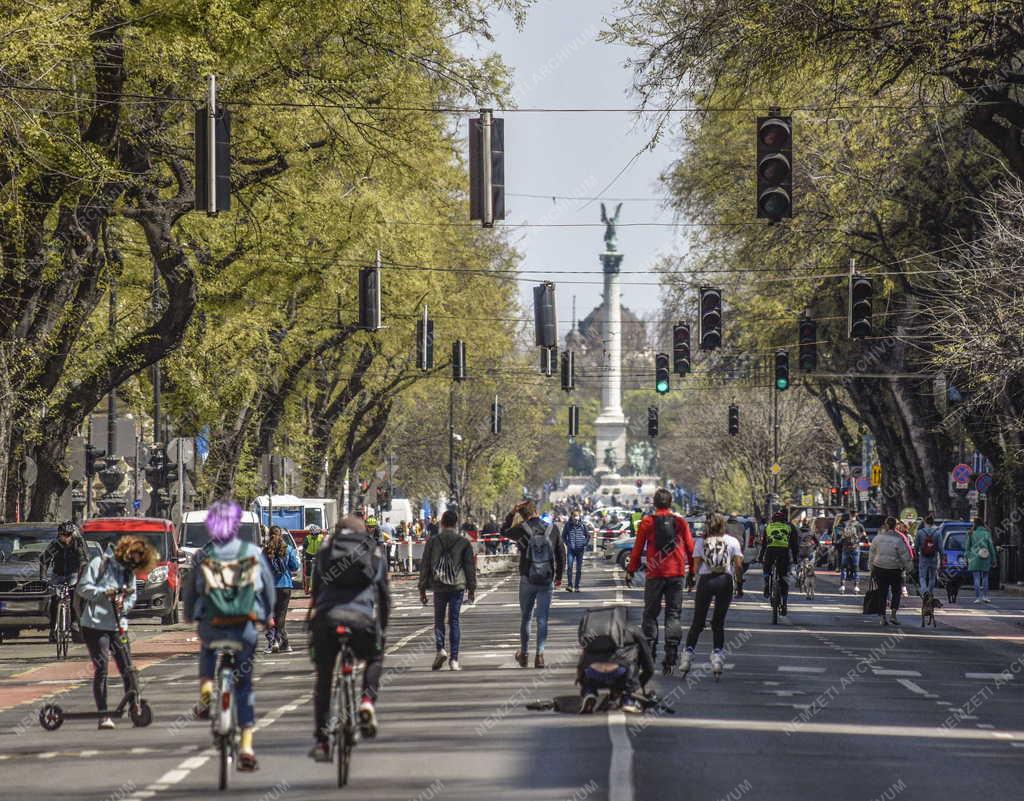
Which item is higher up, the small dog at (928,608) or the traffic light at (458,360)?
the traffic light at (458,360)

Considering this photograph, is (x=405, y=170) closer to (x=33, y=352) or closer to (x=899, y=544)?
(x=33, y=352)

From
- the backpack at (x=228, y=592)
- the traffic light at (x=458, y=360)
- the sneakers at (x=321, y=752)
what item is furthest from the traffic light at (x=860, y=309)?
the traffic light at (x=458, y=360)

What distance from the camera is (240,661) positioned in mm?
12750

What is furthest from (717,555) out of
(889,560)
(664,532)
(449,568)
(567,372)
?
(567,372)

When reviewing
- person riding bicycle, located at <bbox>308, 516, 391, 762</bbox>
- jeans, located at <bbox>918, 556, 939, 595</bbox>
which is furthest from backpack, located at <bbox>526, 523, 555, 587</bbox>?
jeans, located at <bbox>918, 556, 939, 595</bbox>

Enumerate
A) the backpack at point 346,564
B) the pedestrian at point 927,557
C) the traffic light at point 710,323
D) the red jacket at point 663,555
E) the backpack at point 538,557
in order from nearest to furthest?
1. the backpack at point 346,564
2. the red jacket at point 663,555
3. the backpack at point 538,557
4. the traffic light at point 710,323
5. the pedestrian at point 927,557

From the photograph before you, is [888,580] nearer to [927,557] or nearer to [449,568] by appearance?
[927,557]

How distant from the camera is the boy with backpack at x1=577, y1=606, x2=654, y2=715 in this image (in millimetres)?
16531

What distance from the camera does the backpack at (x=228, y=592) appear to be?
42.0ft

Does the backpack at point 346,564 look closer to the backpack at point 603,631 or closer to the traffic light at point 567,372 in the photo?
the backpack at point 603,631

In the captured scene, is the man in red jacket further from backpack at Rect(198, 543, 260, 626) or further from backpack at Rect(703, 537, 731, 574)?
backpack at Rect(198, 543, 260, 626)

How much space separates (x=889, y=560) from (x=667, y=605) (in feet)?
36.8

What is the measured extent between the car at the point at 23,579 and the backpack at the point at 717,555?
12802 millimetres

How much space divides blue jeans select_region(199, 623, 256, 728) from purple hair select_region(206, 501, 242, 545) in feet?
2.00
